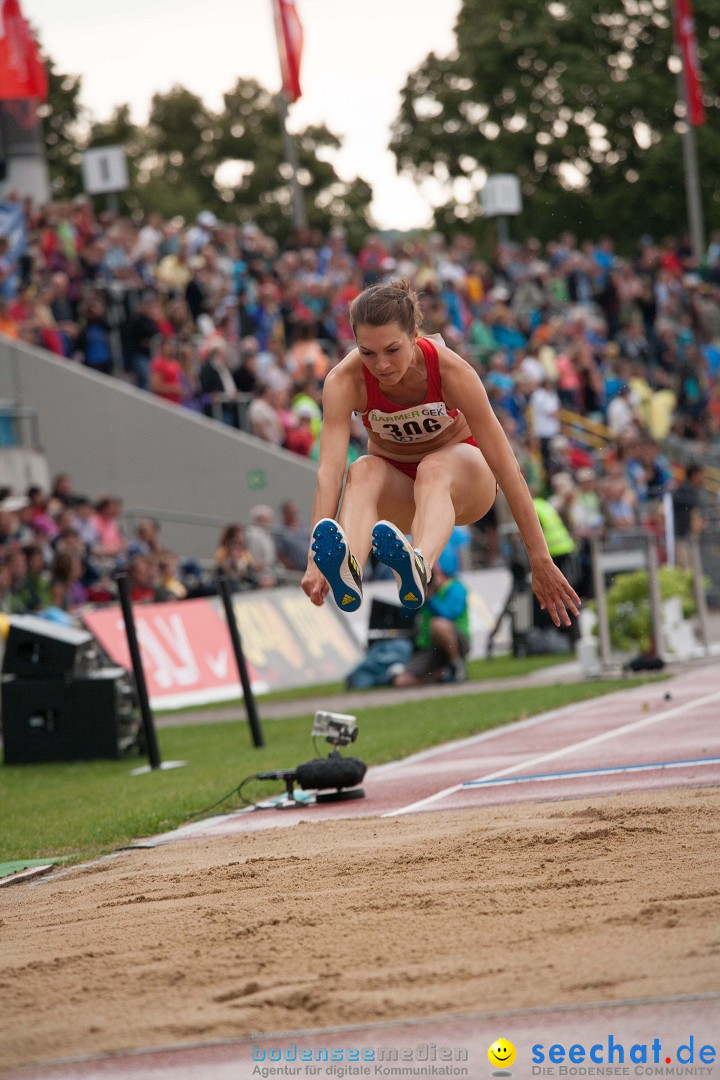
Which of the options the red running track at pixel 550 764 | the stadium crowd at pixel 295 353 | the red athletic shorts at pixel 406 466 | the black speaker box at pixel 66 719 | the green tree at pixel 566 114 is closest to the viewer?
the red athletic shorts at pixel 406 466

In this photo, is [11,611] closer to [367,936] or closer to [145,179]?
[367,936]

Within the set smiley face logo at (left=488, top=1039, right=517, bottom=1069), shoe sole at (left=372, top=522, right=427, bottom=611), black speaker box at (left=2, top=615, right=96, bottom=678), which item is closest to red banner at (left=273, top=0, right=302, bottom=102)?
black speaker box at (left=2, top=615, right=96, bottom=678)

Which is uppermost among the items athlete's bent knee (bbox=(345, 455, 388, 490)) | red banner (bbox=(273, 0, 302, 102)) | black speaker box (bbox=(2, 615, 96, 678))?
red banner (bbox=(273, 0, 302, 102))

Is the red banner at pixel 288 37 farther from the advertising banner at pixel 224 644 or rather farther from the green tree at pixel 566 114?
the green tree at pixel 566 114

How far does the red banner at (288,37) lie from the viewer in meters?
22.9

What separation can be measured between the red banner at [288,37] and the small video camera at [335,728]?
1554 cm

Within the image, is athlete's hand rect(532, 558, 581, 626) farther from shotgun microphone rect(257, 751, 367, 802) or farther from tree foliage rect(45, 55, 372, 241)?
tree foliage rect(45, 55, 372, 241)

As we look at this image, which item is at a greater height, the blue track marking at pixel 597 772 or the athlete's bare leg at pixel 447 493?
the athlete's bare leg at pixel 447 493

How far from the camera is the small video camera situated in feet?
28.7

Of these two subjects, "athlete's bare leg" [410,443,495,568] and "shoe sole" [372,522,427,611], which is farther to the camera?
"athlete's bare leg" [410,443,495,568]

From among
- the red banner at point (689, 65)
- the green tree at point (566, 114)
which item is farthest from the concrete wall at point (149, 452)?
the green tree at point (566, 114)

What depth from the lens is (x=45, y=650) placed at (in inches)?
494

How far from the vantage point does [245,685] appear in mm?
11734

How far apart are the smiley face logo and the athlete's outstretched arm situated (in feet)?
11.3
